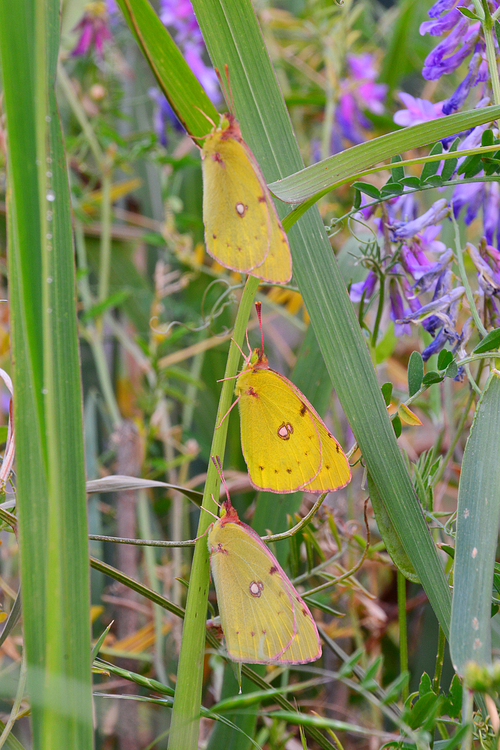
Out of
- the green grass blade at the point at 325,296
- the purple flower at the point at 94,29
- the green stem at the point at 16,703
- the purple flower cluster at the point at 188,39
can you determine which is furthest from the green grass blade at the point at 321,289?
the purple flower at the point at 94,29

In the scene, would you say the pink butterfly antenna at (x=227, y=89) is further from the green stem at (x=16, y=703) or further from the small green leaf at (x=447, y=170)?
the green stem at (x=16, y=703)

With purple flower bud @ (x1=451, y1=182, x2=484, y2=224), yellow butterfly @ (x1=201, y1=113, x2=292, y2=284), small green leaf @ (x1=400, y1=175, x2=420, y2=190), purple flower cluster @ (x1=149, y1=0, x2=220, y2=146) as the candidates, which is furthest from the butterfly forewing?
purple flower cluster @ (x1=149, y1=0, x2=220, y2=146)

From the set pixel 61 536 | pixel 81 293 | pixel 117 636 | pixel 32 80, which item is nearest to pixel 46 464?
pixel 61 536

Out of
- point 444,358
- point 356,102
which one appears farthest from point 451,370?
point 356,102

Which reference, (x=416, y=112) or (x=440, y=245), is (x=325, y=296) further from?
(x=416, y=112)

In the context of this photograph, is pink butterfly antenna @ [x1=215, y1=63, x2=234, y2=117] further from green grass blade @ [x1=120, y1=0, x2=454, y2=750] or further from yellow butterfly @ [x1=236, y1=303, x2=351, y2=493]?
yellow butterfly @ [x1=236, y1=303, x2=351, y2=493]

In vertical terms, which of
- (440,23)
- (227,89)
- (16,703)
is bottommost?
(16,703)
